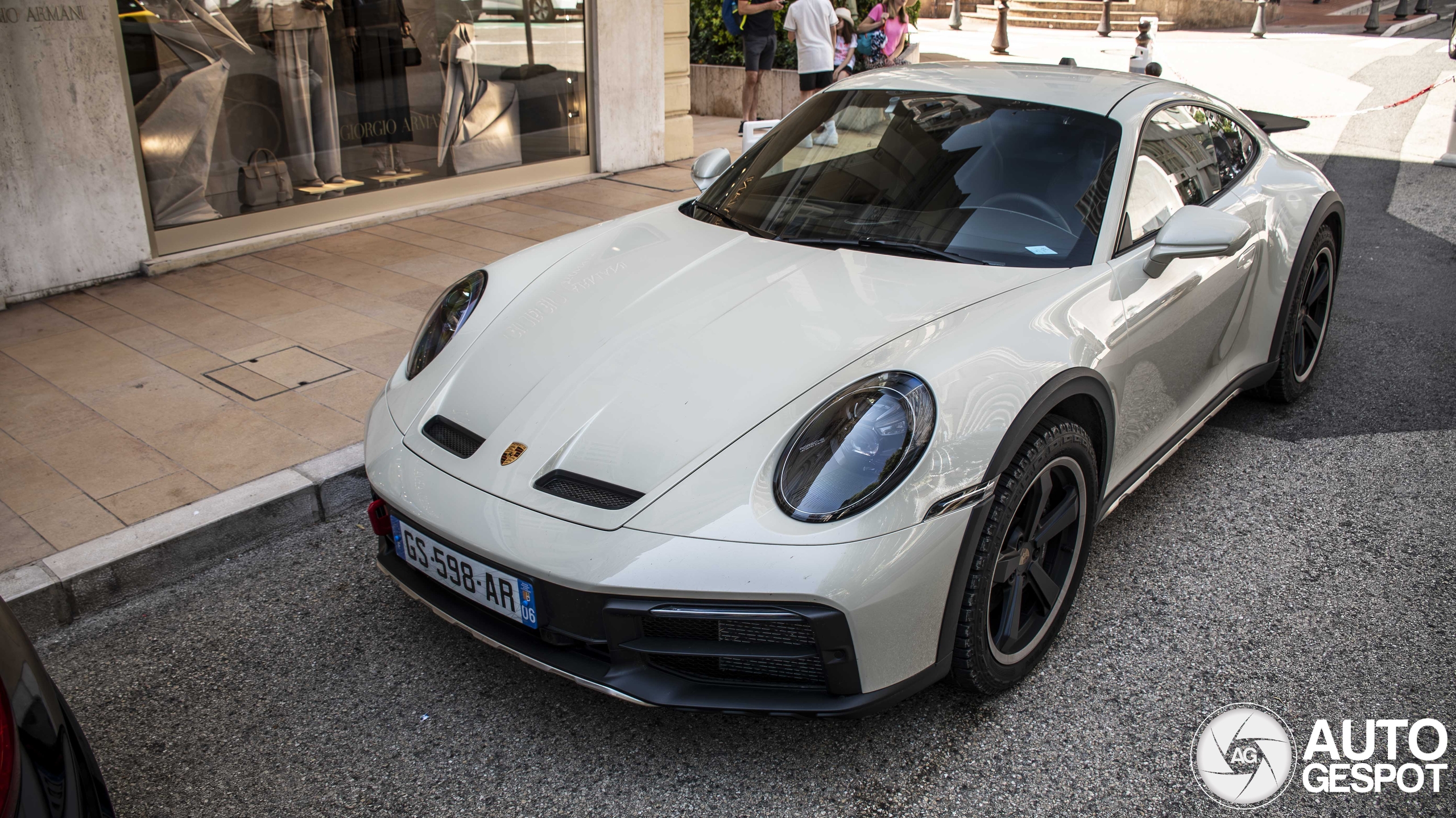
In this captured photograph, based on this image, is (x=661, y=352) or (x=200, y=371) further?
(x=200, y=371)

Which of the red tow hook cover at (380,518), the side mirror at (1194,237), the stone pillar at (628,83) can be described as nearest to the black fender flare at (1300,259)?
the side mirror at (1194,237)

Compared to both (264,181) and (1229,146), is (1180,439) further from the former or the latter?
(264,181)

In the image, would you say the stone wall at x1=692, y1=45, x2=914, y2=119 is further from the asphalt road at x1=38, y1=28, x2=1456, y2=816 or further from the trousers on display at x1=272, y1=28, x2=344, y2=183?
the asphalt road at x1=38, y1=28, x2=1456, y2=816

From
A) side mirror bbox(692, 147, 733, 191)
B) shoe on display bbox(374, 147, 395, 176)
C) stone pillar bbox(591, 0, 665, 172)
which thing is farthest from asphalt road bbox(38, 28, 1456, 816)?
stone pillar bbox(591, 0, 665, 172)

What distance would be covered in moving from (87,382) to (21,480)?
3.33 feet

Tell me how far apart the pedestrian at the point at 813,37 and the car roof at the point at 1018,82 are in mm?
6507

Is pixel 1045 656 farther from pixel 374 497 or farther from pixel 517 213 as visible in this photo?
pixel 517 213

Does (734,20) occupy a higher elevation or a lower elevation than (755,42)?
higher

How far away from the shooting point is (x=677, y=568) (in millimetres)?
2119

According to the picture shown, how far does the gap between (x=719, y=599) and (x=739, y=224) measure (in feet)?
5.13

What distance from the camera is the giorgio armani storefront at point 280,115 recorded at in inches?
223

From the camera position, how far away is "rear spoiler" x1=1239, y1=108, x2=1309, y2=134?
1084 centimetres

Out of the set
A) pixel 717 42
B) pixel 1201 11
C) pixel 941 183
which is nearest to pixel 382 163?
pixel 941 183

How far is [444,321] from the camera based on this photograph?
121 inches
